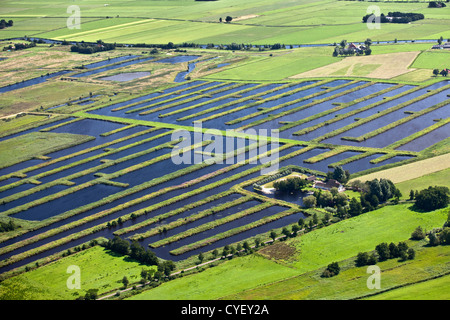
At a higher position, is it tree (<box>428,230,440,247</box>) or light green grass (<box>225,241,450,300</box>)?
tree (<box>428,230,440,247</box>)

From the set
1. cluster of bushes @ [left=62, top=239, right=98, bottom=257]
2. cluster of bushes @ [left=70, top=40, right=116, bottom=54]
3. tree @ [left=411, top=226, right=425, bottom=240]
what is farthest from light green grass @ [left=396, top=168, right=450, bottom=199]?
cluster of bushes @ [left=70, top=40, right=116, bottom=54]

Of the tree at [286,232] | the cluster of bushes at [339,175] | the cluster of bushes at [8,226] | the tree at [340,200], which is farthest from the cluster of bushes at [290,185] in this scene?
the cluster of bushes at [8,226]

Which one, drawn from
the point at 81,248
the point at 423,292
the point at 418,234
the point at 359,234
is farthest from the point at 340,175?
the point at 81,248

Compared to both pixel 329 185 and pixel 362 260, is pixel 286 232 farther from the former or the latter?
pixel 329 185

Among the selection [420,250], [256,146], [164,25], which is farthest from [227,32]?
[420,250]

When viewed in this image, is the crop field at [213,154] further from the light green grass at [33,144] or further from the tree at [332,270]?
the tree at [332,270]

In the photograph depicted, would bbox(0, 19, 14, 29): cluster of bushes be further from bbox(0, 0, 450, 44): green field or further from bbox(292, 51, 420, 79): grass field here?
bbox(292, 51, 420, 79): grass field
